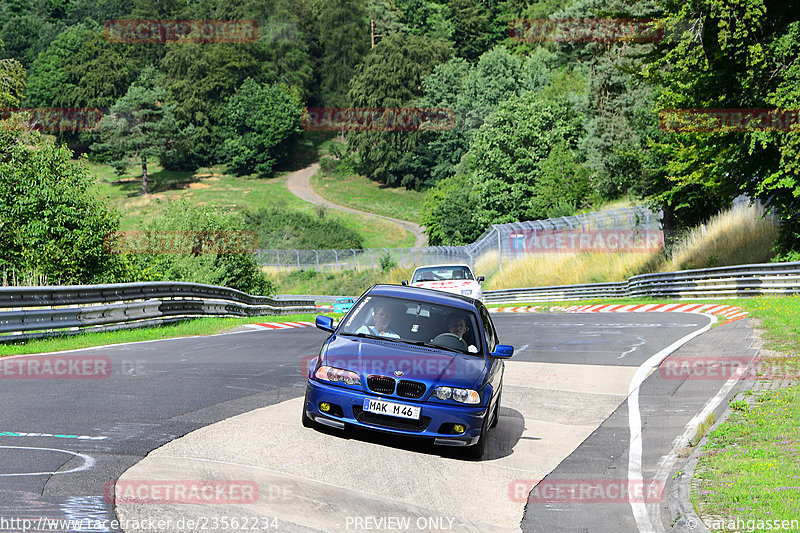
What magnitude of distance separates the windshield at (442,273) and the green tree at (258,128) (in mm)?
105349

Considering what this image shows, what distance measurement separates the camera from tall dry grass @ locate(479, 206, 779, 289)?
3447 cm

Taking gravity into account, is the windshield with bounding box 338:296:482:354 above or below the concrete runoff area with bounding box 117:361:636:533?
above

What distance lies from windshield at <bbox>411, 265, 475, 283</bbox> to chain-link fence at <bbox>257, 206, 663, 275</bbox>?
870 inches

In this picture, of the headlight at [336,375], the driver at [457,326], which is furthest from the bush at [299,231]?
the headlight at [336,375]

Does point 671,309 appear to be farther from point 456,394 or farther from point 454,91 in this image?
point 454,91

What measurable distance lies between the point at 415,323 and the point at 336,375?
4.61ft

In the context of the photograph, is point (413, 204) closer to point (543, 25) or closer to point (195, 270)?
point (543, 25)

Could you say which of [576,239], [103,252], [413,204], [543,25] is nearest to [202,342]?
[103,252]

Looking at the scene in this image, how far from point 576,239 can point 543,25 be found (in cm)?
7744

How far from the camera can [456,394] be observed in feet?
26.7
